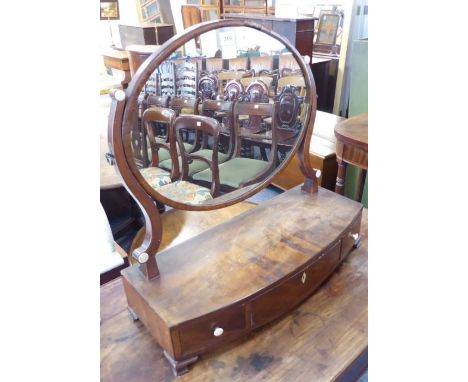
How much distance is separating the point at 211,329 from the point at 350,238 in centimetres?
43

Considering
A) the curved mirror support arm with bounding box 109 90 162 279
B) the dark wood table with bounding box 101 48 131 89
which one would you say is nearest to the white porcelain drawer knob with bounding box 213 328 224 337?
the curved mirror support arm with bounding box 109 90 162 279

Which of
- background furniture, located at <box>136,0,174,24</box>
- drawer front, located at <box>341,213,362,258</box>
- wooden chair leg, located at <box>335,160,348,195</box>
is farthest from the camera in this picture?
background furniture, located at <box>136,0,174,24</box>

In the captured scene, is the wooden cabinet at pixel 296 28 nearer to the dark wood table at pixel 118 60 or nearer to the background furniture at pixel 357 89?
the background furniture at pixel 357 89

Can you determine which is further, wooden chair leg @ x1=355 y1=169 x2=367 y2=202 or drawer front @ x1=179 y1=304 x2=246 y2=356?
wooden chair leg @ x1=355 y1=169 x2=367 y2=202

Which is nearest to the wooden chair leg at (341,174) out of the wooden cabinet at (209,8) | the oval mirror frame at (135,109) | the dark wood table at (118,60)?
the oval mirror frame at (135,109)

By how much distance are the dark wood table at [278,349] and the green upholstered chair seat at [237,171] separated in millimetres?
312

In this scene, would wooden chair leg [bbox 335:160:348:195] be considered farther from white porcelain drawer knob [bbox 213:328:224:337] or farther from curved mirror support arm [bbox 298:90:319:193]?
white porcelain drawer knob [bbox 213:328:224:337]

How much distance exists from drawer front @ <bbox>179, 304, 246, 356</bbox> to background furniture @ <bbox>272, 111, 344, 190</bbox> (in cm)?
94

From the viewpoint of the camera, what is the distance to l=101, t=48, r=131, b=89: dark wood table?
313 centimetres

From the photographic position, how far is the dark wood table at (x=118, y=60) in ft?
10.3

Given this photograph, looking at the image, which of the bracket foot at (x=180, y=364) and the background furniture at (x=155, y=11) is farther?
the background furniture at (x=155, y=11)
